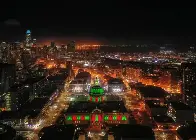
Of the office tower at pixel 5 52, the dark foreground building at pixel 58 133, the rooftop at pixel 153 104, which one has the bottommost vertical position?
the dark foreground building at pixel 58 133

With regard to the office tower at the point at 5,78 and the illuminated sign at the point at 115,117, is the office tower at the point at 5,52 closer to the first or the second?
the office tower at the point at 5,78

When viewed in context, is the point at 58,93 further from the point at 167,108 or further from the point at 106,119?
the point at 167,108

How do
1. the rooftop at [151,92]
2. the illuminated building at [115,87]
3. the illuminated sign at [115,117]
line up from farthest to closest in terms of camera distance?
the illuminated building at [115,87] < the rooftop at [151,92] < the illuminated sign at [115,117]

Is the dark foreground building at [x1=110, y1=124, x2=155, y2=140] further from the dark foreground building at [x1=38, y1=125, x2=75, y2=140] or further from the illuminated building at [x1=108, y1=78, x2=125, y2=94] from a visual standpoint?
the illuminated building at [x1=108, y1=78, x2=125, y2=94]

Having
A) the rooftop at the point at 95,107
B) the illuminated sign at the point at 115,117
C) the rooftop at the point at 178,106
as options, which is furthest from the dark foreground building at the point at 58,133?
the rooftop at the point at 178,106

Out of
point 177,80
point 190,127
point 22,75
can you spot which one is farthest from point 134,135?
point 22,75

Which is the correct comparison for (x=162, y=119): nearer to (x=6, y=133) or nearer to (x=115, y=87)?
(x=6, y=133)

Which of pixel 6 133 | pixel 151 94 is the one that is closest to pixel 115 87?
pixel 151 94

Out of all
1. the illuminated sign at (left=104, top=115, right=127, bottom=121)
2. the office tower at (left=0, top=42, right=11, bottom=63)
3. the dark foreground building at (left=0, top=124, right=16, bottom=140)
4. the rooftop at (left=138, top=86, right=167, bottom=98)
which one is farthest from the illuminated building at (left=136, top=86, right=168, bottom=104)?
the office tower at (left=0, top=42, right=11, bottom=63)
